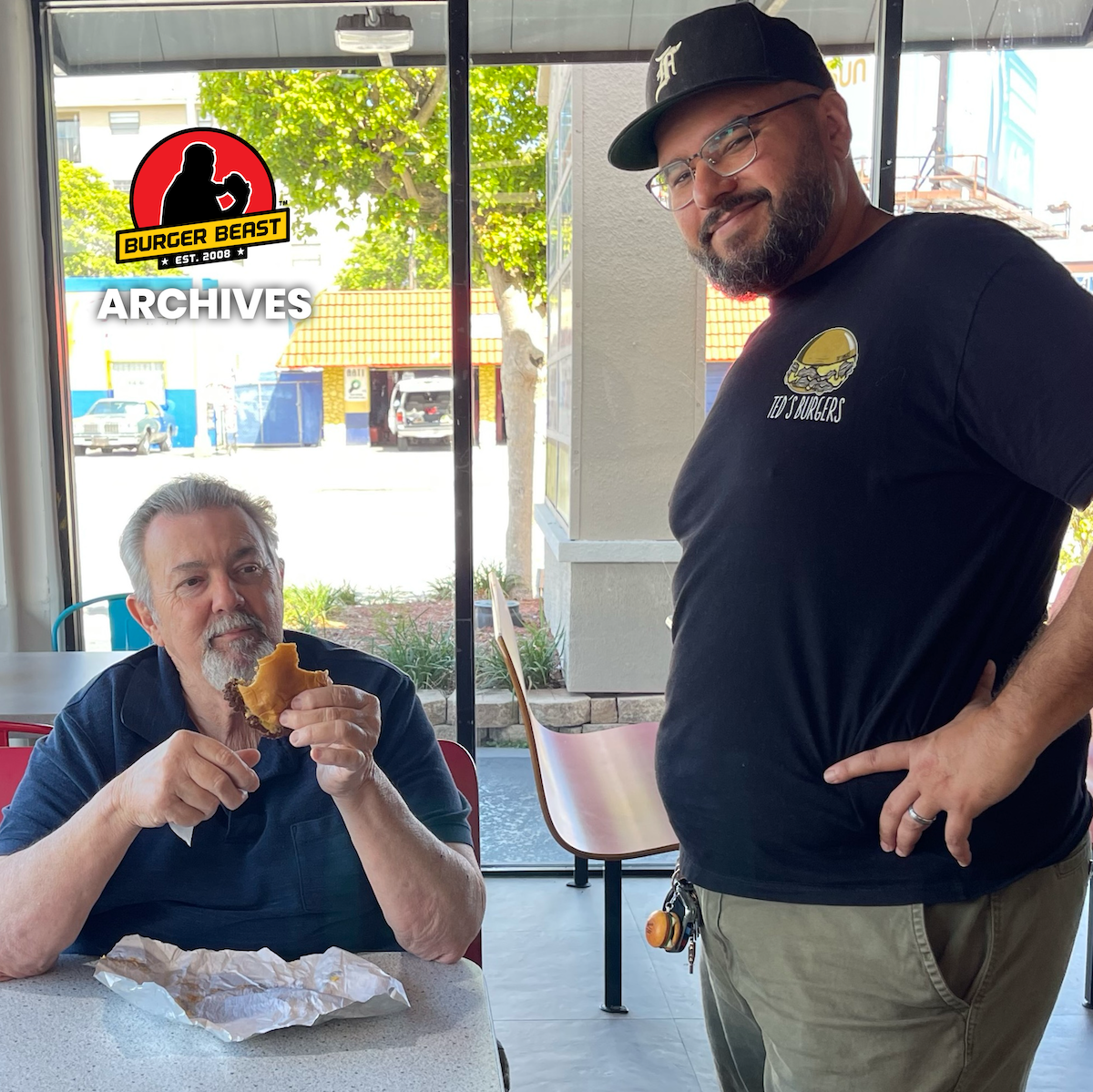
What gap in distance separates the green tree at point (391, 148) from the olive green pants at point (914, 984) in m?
2.57

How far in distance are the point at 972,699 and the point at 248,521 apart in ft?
3.25

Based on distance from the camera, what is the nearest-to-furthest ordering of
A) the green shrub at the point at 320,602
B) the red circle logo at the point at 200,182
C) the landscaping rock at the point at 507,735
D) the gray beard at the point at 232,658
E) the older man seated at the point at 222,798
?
the older man seated at the point at 222,798, the gray beard at the point at 232,658, the red circle logo at the point at 200,182, the green shrub at the point at 320,602, the landscaping rock at the point at 507,735

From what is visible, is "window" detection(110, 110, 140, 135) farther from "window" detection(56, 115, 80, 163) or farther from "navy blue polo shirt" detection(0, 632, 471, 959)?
"navy blue polo shirt" detection(0, 632, 471, 959)

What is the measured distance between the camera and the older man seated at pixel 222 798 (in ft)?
4.07

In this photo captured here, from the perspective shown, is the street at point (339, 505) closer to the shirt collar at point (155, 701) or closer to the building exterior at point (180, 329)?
the building exterior at point (180, 329)

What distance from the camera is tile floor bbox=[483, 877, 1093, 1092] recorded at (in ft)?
7.94

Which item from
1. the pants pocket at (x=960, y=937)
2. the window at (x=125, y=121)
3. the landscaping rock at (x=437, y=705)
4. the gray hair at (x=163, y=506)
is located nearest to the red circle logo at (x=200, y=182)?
the window at (x=125, y=121)

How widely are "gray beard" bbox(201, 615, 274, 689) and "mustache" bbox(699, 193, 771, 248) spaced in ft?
2.69

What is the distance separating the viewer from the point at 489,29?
3430 millimetres

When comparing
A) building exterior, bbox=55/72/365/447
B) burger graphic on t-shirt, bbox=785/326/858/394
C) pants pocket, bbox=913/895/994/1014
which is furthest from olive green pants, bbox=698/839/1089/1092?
building exterior, bbox=55/72/365/447

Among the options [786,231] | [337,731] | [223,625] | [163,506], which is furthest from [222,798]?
[786,231]

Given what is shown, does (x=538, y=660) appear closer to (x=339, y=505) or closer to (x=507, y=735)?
(x=507, y=735)

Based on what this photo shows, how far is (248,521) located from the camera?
1551 millimetres

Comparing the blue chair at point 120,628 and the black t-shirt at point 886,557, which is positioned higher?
the black t-shirt at point 886,557
